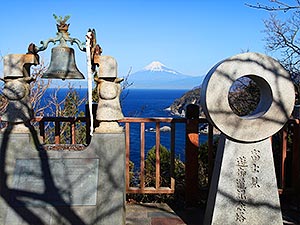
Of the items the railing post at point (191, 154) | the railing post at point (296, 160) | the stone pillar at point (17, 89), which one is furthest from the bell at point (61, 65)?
the railing post at point (296, 160)

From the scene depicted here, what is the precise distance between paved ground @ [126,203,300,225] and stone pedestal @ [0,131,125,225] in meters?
0.59

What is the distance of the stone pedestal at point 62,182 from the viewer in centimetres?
345

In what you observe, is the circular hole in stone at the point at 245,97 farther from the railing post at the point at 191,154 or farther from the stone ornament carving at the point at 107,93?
the stone ornament carving at the point at 107,93

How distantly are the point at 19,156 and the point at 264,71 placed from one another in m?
2.78

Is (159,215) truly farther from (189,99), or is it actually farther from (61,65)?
(189,99)

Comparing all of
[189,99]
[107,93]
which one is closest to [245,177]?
[107,93]

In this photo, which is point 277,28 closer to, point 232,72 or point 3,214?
point 232,72

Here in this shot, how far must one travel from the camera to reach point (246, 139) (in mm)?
3357

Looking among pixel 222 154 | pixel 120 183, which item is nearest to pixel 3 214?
pixel 120 183

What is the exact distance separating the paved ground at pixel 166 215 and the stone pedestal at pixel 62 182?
0.59 m

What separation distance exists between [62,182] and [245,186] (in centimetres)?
197

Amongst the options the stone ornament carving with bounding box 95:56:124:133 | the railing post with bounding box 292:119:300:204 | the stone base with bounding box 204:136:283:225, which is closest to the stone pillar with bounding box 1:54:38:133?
the stone ornament carving with bounding box 95:56:124:133

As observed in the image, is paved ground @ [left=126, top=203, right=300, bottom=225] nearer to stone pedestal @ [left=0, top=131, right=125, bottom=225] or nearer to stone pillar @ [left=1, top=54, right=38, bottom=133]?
stone pedestal @ [left=0, top=131, right=125, bottom=225]

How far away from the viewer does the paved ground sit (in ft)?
13.1
